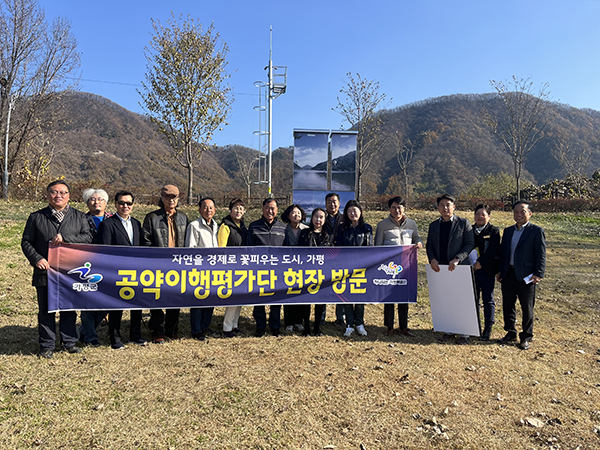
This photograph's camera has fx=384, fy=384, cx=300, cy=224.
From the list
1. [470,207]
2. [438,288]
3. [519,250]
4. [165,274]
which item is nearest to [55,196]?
[165,274]

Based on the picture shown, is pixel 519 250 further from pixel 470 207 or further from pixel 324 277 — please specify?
pixel 470 207

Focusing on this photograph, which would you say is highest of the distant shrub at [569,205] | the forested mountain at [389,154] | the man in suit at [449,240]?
the forested mountain at [389,154]

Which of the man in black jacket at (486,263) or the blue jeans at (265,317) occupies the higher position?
the man in black jacket at (486,263)

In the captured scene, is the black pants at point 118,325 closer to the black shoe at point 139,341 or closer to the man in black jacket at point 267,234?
the black shoe at point 139,341

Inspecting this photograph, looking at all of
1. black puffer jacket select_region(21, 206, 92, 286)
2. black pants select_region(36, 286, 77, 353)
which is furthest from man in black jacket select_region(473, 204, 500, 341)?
black pants select_region(36, 286, 77, 353)

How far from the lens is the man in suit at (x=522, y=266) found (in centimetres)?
505

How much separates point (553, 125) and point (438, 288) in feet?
342

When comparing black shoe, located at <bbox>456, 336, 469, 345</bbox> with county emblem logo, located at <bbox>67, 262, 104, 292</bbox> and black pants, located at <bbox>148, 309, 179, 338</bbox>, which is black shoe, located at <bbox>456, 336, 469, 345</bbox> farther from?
county emblem logo, located at <bbox>67, 262, 104, 292</bbox>

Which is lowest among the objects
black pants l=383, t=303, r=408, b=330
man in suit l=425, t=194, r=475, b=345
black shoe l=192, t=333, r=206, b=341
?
black shoe l=192, t=333, r=206, b=341

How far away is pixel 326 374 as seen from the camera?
4.20 meters

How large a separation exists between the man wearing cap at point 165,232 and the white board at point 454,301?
11.4 feet

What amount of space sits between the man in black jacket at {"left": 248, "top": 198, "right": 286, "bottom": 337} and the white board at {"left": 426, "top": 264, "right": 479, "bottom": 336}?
217 cm

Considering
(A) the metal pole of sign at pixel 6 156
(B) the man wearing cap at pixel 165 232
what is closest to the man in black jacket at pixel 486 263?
(B) the man wearing cap at pixel 165 232

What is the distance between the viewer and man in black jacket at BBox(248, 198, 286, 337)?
521 centimetres
